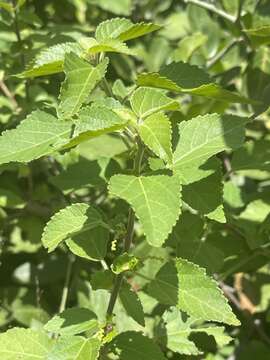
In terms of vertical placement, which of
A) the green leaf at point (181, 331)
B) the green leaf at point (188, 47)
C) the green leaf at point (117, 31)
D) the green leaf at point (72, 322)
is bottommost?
the green leaf at point (181, 331)

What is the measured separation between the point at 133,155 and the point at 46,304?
3.56 ft

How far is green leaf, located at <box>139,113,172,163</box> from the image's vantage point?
1.30 meters

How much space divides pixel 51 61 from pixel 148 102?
249 millimetres

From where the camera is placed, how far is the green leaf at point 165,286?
Result: 58.6 inches

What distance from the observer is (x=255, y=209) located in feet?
6.59

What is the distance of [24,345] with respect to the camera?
1.57 m

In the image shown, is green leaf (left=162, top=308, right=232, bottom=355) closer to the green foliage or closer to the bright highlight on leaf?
the green foliage

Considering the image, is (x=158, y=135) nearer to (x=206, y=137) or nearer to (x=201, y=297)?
(x=206, y=137)

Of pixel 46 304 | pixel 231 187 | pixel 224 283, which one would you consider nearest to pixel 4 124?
pixel 46 304

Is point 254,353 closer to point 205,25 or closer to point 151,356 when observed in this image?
point 151,356

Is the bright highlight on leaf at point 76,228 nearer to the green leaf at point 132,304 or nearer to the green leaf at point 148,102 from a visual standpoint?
the green leaf at point 132,304

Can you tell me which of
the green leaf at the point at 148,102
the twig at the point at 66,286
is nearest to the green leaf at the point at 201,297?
the green leaf at the point at 148,102

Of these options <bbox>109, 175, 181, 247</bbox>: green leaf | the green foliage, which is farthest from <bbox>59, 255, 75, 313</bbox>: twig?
<bbox>109, 175, 181, 247</bbox>: green leaf

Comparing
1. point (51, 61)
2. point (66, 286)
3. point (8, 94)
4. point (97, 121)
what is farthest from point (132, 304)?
point (8, 94)
